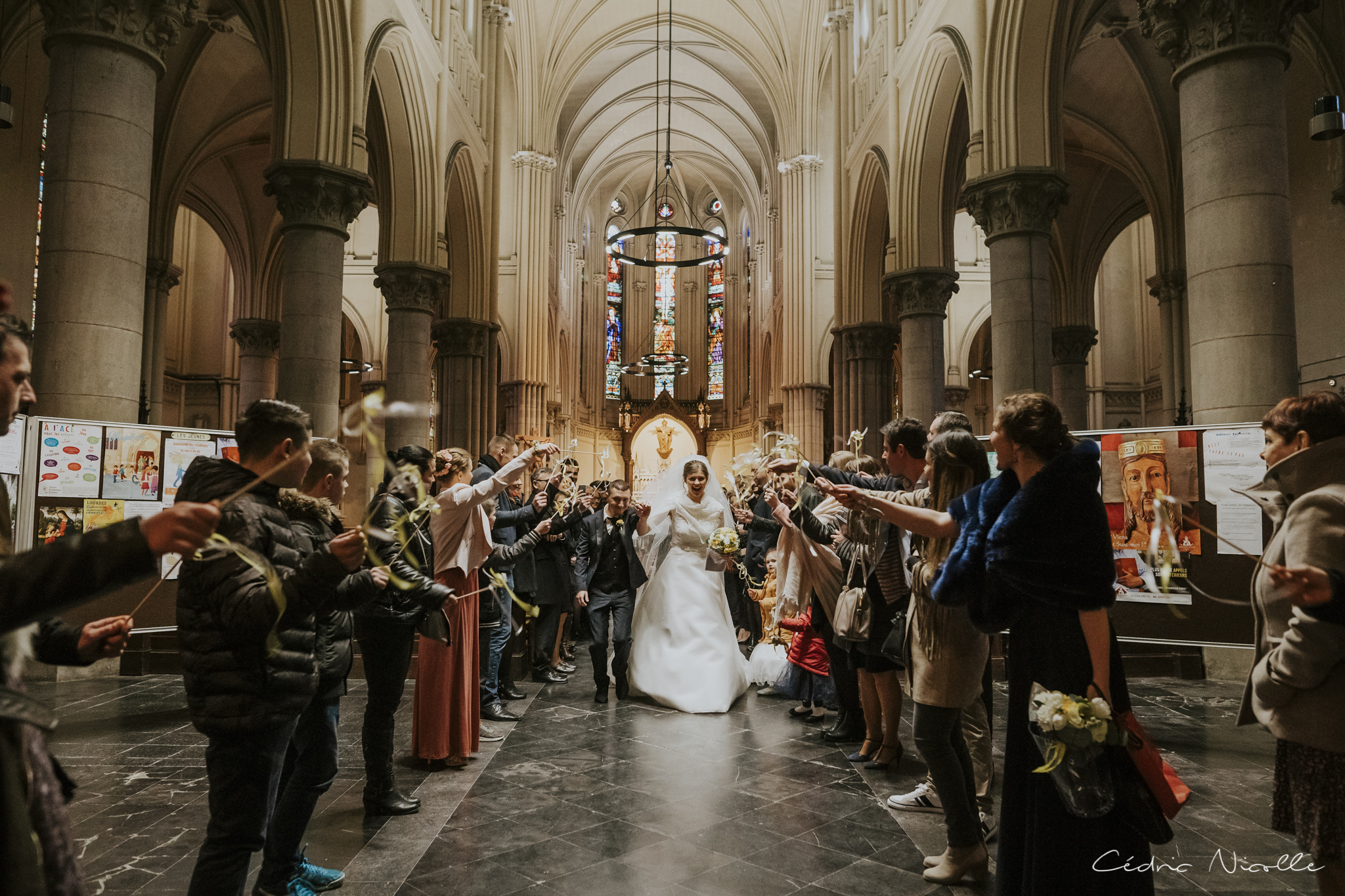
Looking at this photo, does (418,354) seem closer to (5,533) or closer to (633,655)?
(633,655)

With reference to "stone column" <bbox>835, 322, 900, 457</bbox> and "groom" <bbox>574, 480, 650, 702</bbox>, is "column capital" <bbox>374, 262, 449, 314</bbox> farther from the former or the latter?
"stone column" <bbox>835, 322, 900, 457</bbox>

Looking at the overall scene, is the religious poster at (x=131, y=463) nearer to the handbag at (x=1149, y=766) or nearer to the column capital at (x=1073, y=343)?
the handbag at (x=1149, y=766)

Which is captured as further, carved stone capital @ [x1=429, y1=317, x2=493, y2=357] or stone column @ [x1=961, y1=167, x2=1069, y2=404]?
carved stone capital @ [x1=429, y1=317, x2=493, y2=357]

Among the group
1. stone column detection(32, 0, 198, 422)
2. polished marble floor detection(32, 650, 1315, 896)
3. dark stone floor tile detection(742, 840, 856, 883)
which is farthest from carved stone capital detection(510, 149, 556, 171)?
dark stone floor tile detection(742, 840, 856, 883)

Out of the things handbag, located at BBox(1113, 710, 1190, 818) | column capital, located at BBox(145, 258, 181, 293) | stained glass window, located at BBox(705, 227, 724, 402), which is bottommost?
handbag, located at BBox(1113, 710, 1190, 818)

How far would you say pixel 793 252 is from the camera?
2269 cm

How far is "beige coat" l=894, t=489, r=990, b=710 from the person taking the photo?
3295 mm

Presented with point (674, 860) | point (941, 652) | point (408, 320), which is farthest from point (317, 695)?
point (408, 320)

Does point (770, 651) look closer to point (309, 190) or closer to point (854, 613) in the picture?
Answer: point (854, 613)

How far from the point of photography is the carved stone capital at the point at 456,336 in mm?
16062

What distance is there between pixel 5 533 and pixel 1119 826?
2.73 m

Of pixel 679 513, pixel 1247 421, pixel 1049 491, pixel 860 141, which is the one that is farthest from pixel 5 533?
pixel 860 141

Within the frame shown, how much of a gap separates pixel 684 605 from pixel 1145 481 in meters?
3.44

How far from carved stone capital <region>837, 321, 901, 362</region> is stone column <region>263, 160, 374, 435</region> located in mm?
9796
